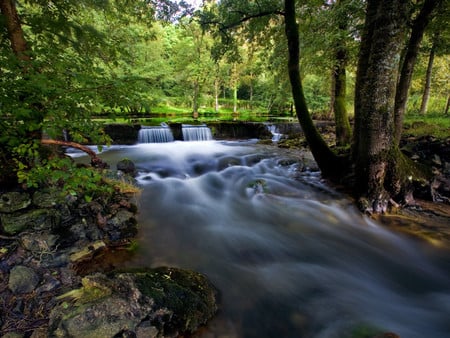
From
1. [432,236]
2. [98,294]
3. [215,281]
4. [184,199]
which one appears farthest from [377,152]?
[98,294]

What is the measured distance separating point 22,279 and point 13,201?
43.2 inches

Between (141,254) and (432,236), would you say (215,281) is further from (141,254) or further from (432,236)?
(432,236)

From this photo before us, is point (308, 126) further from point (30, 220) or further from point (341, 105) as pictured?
point (30, 220)

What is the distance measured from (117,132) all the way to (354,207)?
11.5 meters

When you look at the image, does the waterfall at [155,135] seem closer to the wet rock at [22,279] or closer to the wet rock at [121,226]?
the wet rock at [121,226]

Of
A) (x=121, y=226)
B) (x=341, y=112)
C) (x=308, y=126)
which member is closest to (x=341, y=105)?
(x=341, y=112)

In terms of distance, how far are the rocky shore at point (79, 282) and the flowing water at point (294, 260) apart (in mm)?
369

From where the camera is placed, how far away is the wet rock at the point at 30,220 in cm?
273

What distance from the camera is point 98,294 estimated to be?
Result: 78.5 inches

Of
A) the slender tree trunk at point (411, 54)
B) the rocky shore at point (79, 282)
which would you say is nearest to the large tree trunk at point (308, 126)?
the slender tree trunk at point (411, 54)

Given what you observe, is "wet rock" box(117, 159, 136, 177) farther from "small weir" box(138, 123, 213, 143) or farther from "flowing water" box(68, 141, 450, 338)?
"small weir" box(138, 123, 213, 143)

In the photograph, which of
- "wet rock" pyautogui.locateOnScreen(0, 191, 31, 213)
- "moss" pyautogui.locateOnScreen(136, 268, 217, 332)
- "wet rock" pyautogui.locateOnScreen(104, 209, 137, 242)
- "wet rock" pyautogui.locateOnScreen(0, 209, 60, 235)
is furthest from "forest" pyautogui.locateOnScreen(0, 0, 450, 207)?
"moss" pyautogui.locateOnScreen(136, 268, 217, 332)

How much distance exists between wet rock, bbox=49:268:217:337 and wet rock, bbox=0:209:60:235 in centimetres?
124

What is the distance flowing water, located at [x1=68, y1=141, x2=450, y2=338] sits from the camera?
2.43 metres
